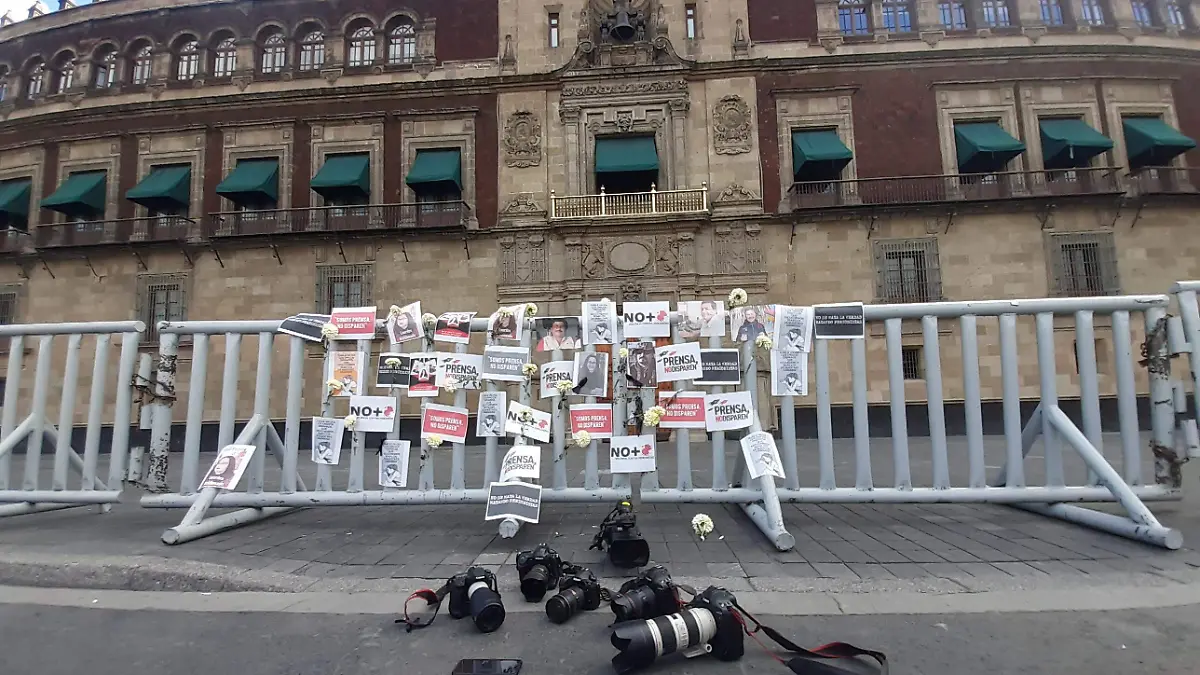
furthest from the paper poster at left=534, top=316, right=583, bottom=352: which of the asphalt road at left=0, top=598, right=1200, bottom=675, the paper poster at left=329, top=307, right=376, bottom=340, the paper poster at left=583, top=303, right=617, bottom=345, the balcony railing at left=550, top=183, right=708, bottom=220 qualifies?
the balcony railing at left=550, top=183, right=708, bottom=220

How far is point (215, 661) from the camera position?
94.7 inches

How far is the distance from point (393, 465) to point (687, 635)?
3.07 m

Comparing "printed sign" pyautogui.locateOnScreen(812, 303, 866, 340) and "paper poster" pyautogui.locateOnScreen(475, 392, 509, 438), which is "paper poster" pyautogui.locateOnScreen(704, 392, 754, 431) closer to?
"printed sign" pyautogui.locateOnScreen(812, 303, 866, 340)

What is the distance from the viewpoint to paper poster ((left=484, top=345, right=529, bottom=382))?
4531 millimetres

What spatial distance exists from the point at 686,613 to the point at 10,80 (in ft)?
101

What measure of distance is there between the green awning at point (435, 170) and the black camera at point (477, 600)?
16111 millimetres

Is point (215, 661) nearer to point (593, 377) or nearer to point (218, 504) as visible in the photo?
point (218, 504)

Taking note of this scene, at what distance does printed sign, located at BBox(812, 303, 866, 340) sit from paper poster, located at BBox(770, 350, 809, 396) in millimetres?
277

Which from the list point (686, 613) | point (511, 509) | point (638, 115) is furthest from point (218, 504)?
point (638, 115)

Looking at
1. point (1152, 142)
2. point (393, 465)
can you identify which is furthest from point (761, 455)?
point (1152, 142)

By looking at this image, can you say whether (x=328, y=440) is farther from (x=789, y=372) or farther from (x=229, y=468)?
(x=789, y=372)

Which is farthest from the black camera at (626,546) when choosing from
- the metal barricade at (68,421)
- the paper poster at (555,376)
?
the metal barricade at (68,421)

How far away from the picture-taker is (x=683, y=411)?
178 inches

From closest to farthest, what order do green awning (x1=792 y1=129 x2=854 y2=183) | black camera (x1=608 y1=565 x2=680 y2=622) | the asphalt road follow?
1. the asphalt road
2. black camera (x1=608 y1=565 x2=680 y2=622)
3. green awning (x1=792 y1=129 x2=854 y2=183)
